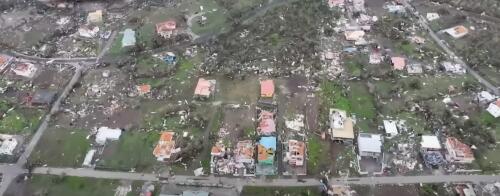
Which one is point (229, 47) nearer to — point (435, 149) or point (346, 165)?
point (346, 165)

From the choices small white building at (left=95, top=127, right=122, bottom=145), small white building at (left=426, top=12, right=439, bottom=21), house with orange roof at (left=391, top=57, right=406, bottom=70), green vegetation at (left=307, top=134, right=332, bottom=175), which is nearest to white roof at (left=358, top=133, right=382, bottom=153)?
green vegetation at (left=307, top=134, right=332, bottom=175)

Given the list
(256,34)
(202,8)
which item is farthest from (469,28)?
(202,8)

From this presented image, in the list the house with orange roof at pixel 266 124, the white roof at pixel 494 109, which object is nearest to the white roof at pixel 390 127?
the white roof at pixel 494 109

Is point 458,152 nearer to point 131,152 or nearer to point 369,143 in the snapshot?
point 369,143

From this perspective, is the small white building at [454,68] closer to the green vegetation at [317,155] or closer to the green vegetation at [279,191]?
the green vegetation at [317,155]

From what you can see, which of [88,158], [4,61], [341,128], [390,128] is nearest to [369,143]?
[341,128]

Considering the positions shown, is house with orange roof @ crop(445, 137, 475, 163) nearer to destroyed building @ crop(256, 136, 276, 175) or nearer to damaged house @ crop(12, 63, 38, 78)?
destroyed building @ crop(256, 136, 276, 175)

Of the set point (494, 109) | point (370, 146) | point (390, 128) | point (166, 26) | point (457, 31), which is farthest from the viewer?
point (166, 26)
